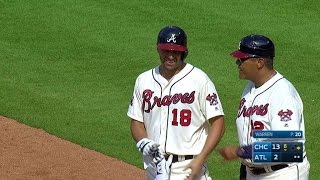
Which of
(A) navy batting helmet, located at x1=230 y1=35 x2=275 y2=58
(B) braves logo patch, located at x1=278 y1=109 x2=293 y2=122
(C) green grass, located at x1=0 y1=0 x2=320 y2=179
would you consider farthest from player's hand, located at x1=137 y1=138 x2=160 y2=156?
(C) green grass, located at x1=0 y1=0 x2=320 y2=179

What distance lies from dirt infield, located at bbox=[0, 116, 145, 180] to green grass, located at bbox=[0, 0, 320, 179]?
17 centimetres

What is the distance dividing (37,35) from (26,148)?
3566 mm

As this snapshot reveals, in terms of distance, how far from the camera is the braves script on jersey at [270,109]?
6.18 m

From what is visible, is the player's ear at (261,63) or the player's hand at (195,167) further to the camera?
the player's hand at (195,167)

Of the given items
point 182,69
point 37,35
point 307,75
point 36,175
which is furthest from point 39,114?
point 182,69

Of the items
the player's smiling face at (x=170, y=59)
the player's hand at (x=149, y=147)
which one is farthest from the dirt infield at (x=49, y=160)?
the player's smiling face at (x=170, y=59)

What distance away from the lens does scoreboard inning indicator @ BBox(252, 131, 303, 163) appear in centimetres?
532

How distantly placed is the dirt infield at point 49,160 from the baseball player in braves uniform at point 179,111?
2522 millimetres

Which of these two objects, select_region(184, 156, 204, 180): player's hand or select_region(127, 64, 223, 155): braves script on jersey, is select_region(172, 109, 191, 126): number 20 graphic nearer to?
select_region(127, 64, 223, 155): braves script on jersey

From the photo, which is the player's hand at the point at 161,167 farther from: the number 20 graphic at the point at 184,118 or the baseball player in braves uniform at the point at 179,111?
the number 20 graphic at the point at 184,118

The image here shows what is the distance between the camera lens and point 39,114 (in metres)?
11.2

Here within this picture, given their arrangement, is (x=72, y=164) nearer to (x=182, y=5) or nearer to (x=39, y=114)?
(x=39, y=114)

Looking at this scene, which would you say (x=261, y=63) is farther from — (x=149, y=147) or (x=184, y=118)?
(x=149, y=147)

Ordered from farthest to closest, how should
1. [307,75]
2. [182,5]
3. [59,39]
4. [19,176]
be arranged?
1. [182,5]
2. [59,39]
3. [307,75]
4. [19,176]
